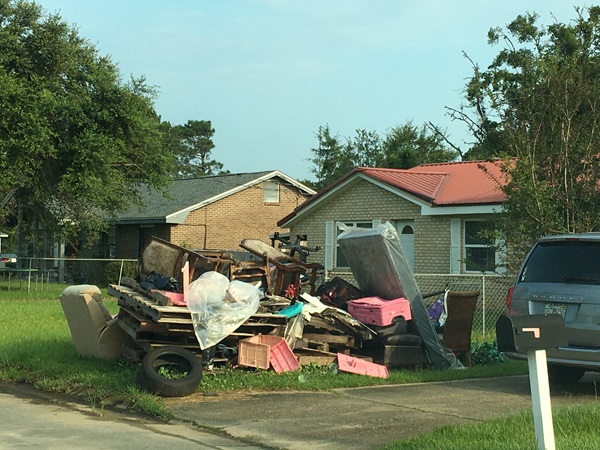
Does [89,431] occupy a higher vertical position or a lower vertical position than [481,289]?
lower

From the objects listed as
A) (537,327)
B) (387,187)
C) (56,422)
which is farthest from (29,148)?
(537,327)

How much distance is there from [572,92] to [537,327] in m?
9.62

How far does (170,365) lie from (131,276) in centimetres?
2425

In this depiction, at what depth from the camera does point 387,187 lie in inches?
1040

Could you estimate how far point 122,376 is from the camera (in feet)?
34.9

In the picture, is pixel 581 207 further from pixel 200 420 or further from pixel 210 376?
pixel 200 420

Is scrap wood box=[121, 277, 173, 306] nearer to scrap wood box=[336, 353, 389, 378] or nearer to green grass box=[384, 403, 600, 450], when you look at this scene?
scrap wood box=[336, 353, 389, 378]

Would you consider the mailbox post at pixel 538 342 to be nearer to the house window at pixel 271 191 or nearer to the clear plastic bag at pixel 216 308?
the clear plastic bag at pixel 216 308

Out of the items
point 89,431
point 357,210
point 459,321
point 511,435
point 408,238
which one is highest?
point 357,210

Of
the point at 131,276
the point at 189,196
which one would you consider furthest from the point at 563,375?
the point at 189,196

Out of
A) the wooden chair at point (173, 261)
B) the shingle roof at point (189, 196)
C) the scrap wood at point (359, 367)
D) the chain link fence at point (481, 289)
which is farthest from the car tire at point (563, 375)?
the shingle roof at point (189, 196)

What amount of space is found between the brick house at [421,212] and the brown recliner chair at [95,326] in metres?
13.1

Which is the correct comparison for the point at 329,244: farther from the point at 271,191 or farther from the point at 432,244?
the point at 271,191

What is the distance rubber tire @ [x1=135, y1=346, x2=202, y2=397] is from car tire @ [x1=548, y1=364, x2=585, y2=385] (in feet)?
15.1
